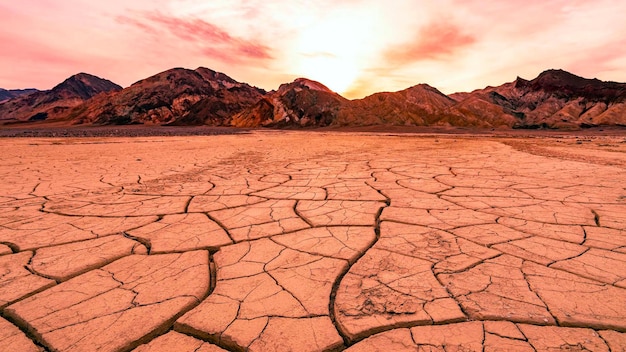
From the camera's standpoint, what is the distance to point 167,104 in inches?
1989

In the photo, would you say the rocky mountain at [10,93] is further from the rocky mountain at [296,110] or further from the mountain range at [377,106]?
the rocky mountain at [296,110]

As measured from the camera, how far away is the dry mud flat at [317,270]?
3.51 feet

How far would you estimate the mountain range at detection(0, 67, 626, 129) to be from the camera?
29.0m

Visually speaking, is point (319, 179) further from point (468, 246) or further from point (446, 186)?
point (468, 246)

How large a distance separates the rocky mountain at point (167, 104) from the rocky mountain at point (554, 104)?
31.3 metres

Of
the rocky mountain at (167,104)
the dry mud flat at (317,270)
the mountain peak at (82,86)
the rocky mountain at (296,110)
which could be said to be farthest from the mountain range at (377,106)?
the mountain peak at (82,86)

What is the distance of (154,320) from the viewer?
1.15 meters

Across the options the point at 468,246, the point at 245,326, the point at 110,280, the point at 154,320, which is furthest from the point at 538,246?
the point at 110,280

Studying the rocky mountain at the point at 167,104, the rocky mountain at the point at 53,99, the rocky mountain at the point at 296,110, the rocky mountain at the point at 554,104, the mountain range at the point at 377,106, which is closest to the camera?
the rocky mountain at the point at 554,104

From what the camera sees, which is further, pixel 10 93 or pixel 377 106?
pixel 10 93

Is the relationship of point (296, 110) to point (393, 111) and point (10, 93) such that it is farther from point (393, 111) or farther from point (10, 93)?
point (10, 93)

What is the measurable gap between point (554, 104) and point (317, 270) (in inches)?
1690

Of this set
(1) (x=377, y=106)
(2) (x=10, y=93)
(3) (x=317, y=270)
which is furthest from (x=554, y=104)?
(2) (x=10, y=93)

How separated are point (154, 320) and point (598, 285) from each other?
70.1 inches
